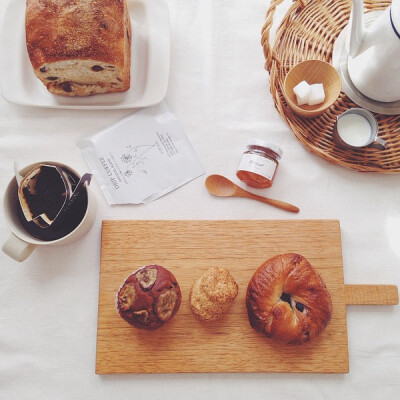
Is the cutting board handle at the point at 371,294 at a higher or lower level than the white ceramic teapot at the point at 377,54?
lower

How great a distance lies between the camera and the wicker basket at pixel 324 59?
41.5 inches

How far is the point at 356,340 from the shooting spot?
103cm

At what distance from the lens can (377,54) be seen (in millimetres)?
905

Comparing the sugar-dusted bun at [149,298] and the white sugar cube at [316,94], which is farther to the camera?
the white sugar cube at [316,94]

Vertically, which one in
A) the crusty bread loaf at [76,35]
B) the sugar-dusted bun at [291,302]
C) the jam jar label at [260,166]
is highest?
the crusty bread loaf at [76,35]

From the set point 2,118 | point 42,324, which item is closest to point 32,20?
point 2,118

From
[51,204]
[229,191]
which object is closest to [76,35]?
[51,204]

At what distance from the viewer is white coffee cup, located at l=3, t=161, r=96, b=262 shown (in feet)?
3.02

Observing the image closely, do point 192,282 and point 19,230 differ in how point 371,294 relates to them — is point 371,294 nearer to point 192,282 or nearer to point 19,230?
point 192,282

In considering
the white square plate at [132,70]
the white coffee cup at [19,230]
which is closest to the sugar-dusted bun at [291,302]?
the white coffee cup at [19,230]

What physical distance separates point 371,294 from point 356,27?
0.60 meters

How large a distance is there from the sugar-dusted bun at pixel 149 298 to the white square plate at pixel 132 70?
426mm

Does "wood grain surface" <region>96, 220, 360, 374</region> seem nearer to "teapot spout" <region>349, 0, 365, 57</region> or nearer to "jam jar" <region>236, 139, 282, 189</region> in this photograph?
"jam jar" <region>236, 139, 282, 189</region>

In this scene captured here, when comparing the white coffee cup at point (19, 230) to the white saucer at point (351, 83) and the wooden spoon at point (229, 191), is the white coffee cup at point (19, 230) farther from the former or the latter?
the white saucer at point (351, 83)
